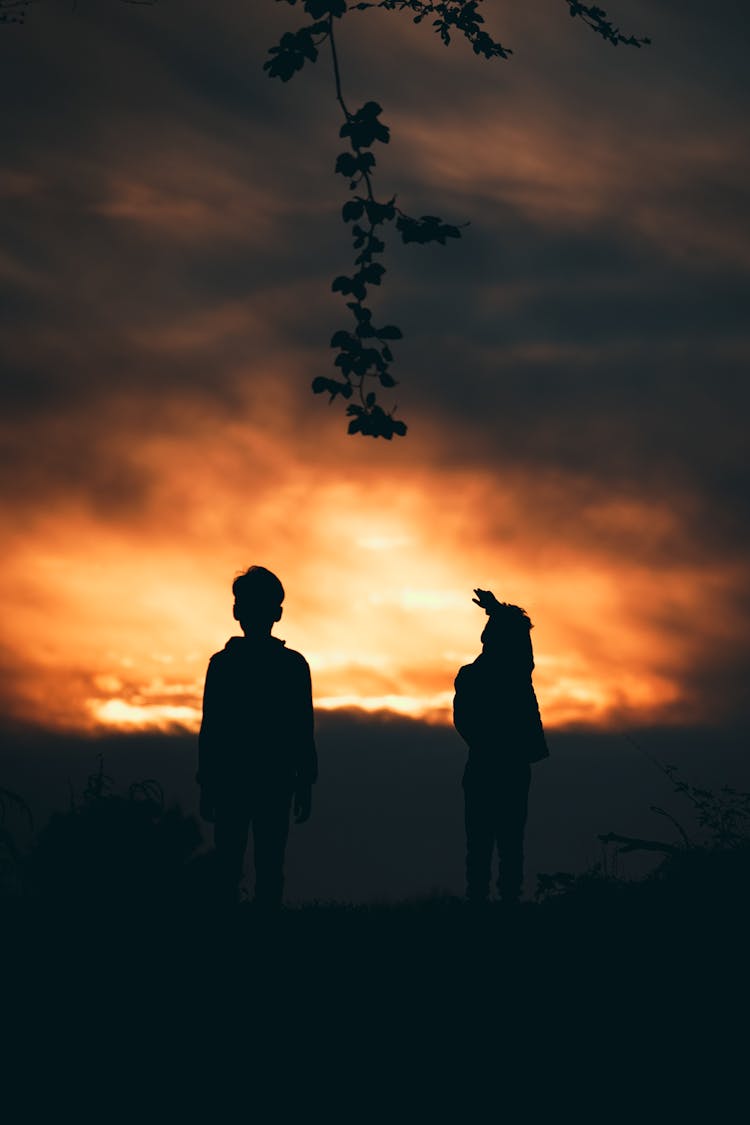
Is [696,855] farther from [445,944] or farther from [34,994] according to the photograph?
[34,994]

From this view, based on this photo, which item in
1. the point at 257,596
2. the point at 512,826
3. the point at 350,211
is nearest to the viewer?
the point at 350,211

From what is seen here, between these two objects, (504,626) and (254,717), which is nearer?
(254,717)

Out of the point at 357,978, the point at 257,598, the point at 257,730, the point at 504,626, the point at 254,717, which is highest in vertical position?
the point at 504,626

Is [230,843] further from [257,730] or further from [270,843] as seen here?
[257,730]

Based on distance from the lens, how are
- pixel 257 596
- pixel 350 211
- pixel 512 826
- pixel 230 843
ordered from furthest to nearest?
pixel 512 826
pixel 230 843
pixel 257 596
pixel 350 211

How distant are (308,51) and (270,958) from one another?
22.6 ft

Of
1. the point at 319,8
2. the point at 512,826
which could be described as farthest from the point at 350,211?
the point at 512,826

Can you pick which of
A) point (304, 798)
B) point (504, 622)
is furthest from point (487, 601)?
point (304, 798)

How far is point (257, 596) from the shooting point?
1083 centimetres

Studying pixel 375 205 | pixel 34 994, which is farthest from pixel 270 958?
pixel 375 205

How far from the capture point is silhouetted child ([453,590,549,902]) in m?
Answer: 13.5

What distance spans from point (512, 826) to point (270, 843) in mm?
3433

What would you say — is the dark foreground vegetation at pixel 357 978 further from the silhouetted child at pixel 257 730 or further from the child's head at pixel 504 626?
the child's head at pixel 504 626

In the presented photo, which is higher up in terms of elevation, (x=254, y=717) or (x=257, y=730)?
(x=254, y=717)
